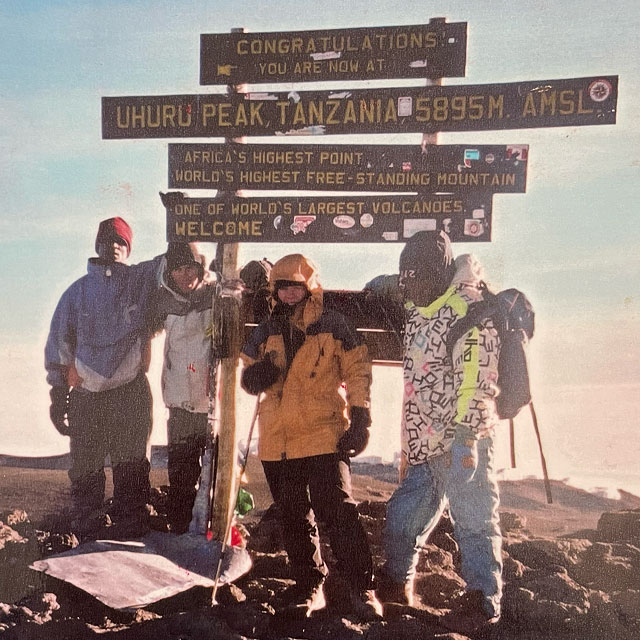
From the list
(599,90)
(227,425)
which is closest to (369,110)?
(599,90)

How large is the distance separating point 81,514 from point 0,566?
731 millimetres

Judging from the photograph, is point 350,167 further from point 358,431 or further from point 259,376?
point 358,431

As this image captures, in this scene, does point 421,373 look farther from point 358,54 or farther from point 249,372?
point 358,54

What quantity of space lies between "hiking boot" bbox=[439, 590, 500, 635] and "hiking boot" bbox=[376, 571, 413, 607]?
243 mm

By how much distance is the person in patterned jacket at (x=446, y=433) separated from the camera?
509cm

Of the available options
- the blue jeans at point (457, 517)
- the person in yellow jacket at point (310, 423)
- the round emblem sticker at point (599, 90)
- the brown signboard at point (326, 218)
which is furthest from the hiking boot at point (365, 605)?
the round emblem sticker at point (599, 90)

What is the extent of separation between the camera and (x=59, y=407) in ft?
20.7

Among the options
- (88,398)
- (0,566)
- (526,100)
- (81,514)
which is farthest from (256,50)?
(0,566)

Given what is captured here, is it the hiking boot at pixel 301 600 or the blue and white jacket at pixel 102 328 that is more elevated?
the blue and white jacket at pixel 102 328

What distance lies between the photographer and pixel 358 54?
584cm

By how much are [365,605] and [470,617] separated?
66 centimetres

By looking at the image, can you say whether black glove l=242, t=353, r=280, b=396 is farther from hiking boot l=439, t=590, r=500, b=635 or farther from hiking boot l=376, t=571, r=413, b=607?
hiking boot l=439, t=590, r=500, b=635

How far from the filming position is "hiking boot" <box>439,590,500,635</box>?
507 cm

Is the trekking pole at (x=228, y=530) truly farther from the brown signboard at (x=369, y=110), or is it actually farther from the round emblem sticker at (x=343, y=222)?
the brown signboard at (x=369, y=110)
